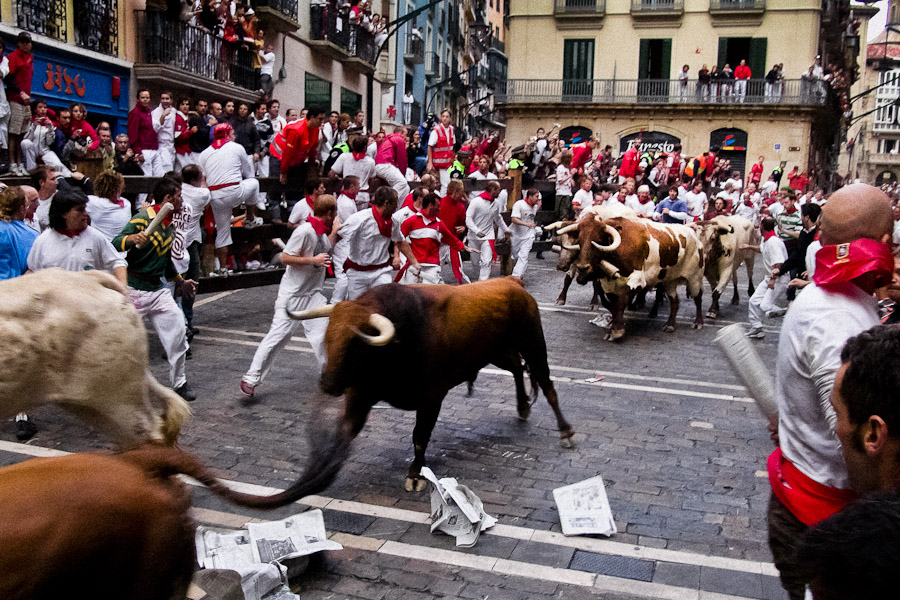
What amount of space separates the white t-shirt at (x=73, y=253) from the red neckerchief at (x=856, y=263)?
570 centimetres

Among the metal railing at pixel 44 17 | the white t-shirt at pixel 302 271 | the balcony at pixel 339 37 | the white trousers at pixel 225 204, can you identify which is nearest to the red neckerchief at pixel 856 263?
the white t-shirt at pixel 302 271

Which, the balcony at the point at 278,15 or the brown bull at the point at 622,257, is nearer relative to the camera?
the brown bull at the point at 622,257

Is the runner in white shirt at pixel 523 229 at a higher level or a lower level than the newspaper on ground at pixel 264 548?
higher

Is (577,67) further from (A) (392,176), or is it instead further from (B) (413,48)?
(A) (392,176)

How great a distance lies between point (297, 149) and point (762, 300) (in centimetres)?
765

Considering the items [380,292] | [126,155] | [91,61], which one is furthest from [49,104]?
[380,292]

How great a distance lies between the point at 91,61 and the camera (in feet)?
59.7

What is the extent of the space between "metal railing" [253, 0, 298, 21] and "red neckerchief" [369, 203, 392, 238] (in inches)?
671

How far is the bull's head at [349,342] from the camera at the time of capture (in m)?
5.68

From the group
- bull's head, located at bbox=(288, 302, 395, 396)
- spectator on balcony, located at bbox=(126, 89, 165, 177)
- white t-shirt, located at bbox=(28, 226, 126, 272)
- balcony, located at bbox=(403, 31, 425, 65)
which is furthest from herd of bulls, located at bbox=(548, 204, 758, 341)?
balcony, located at bbox=(403, 31, 425, 65)

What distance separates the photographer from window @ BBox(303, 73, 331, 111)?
29125 millimetres

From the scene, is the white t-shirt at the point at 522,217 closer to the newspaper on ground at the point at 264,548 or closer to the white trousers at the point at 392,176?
the white trousers at the point at 392,176

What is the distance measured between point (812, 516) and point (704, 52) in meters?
45.9

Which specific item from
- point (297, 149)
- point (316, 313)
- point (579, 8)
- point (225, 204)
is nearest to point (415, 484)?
point (316, 313)
